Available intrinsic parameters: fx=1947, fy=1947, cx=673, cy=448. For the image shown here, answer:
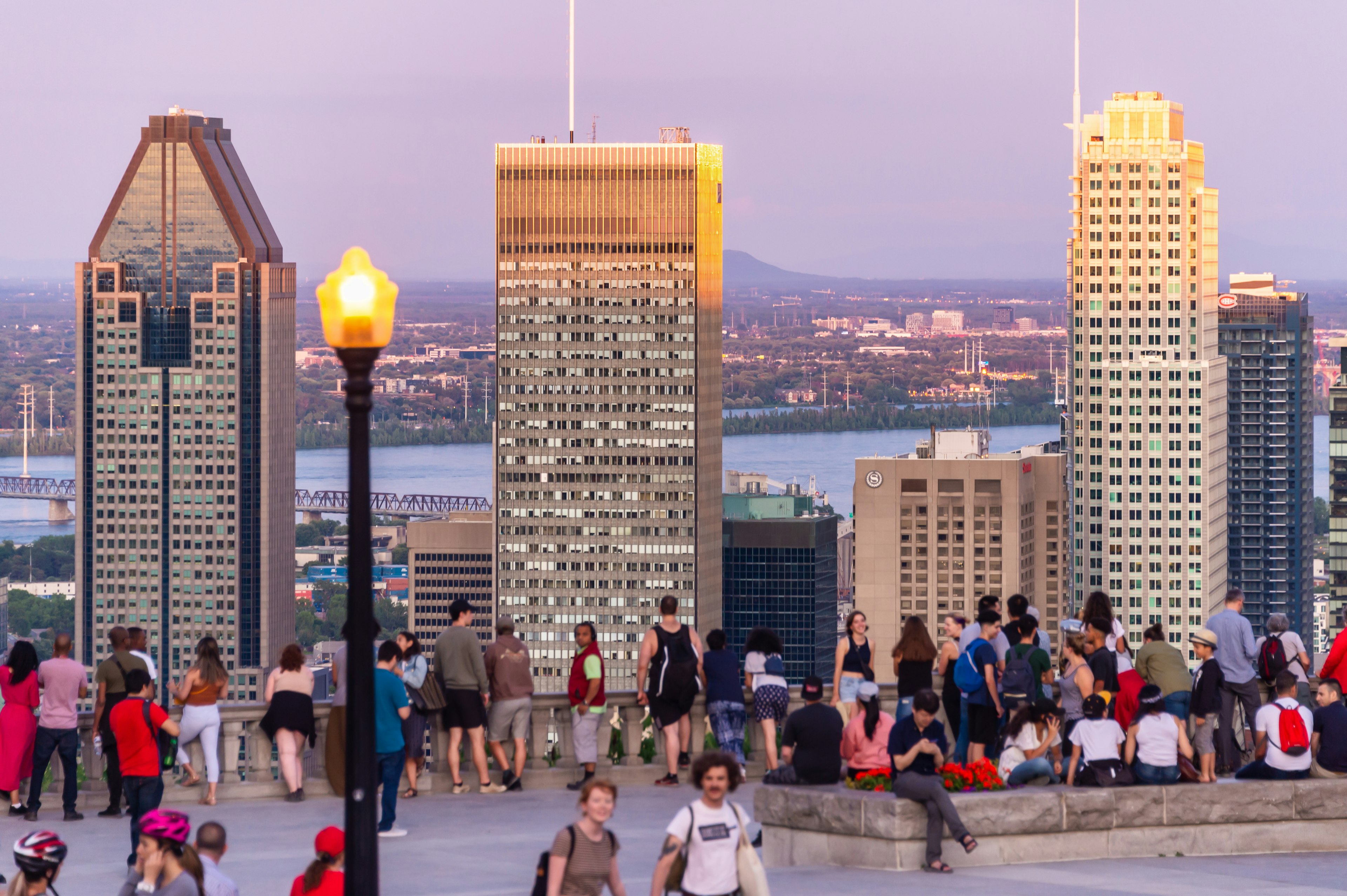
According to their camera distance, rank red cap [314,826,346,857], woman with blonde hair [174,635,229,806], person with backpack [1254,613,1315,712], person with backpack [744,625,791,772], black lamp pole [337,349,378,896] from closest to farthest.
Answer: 1. black lamp pole [337,349,378,896]
2. red cap [314,826,346,857]
3. woman with blonde hair [174,635,229,806]
4. person with backpack [744,625,791,772]
5. person with backpack [1254,613,1315,712]

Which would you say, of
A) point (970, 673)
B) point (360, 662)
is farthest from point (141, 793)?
point (970, 673)

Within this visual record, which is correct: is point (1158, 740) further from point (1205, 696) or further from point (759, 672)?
point (759, 672)

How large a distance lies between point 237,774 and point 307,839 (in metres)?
2.17

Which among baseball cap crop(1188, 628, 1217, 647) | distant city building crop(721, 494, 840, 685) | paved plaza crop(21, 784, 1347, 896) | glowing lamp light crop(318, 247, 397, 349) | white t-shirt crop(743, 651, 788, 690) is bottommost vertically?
distant city building crop(721, 494, 840, 685)

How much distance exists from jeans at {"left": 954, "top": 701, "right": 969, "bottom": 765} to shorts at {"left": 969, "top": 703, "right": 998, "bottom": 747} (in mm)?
108

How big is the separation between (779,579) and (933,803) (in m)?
179

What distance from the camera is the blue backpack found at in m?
19.3

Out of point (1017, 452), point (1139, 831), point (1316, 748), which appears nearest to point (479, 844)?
point (1139, 831)

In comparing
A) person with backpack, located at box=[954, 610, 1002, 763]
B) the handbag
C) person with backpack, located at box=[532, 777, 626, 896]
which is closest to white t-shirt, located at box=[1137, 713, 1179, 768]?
person with backpack, located at box=[954, 610, 1002, 763]

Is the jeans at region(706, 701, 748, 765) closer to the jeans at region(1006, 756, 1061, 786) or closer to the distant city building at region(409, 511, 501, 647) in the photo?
the jeans at region(1006, 756, 1061, 786)

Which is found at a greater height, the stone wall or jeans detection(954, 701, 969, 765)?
jeans detection(954, 701, 969, 765)

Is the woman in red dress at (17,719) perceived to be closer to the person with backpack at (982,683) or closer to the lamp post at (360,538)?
the lamp post at (360,538)

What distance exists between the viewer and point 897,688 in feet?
67.3

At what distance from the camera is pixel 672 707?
804 inches
